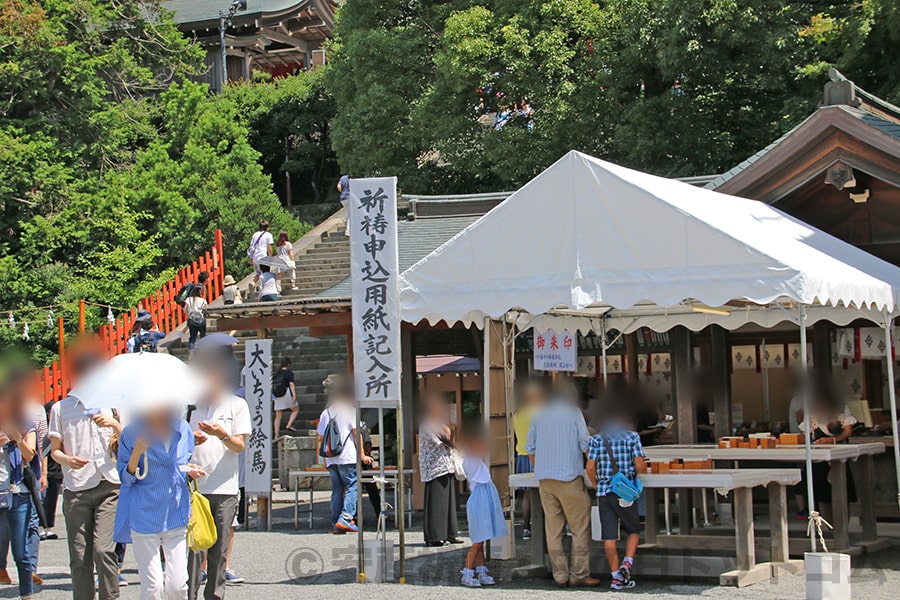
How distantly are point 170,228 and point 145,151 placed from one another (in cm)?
279

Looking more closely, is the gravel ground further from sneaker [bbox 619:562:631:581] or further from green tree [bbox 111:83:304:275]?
green tree [bbox 111:83:304:275]

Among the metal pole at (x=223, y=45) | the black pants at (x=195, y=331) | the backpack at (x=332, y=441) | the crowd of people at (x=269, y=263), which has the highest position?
the metal pole at (x=223, y=45)

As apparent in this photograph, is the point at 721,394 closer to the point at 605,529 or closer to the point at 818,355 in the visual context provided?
the point at 818,355

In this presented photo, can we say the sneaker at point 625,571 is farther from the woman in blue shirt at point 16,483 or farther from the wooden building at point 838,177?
the woman in blue shirt at point 16,483

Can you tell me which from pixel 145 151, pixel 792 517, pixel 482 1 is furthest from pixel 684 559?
pixel 145 151

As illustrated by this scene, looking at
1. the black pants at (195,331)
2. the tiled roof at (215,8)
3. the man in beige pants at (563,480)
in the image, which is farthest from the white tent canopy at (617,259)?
the tiled roof at (215,8)

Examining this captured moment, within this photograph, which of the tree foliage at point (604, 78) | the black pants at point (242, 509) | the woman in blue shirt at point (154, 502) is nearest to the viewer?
the woman in blue shirt at point (154, 502)

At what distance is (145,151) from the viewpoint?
3170 centimetres

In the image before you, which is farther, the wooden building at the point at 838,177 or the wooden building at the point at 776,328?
the wooden building at the point at 776,328

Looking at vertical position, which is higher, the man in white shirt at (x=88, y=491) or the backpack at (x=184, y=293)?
the backpack at (x=184, y=293)

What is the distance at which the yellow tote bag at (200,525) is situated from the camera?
769cm

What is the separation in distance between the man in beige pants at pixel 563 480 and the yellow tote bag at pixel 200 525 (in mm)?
3124

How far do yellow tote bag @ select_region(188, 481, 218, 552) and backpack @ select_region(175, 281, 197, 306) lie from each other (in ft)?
47.5

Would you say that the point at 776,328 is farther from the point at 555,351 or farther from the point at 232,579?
the point at 232,579
